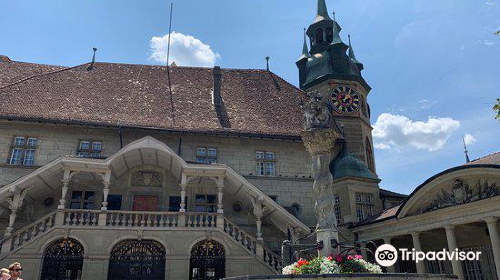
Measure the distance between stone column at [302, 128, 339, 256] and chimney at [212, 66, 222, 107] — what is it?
1322cm

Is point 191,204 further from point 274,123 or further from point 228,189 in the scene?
point 274,123

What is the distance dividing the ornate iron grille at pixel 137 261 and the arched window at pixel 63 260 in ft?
4.99

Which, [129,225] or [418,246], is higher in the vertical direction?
[129,225]

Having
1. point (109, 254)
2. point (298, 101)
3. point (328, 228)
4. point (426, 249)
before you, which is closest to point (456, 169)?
point (426, 249)

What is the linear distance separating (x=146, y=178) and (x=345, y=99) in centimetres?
1600

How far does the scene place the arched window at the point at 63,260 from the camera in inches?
684

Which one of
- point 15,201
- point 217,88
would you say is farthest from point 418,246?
point 15,201

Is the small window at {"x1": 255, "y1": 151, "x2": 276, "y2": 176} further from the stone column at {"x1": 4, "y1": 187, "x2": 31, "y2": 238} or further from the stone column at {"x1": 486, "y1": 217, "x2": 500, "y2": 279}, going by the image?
the stone column at {"x1": 4, "y1": 187, "x2": 31, "y2": 238}

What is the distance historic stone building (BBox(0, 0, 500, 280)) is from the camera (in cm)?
1762

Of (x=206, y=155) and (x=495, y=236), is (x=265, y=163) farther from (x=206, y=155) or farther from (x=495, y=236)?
(x=495, y=236)

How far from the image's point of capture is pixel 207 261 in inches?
734

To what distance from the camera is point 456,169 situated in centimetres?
1700

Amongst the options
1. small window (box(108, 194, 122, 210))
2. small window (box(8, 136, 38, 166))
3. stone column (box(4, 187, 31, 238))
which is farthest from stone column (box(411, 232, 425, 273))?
small window (box(8, 136, 38, 166))

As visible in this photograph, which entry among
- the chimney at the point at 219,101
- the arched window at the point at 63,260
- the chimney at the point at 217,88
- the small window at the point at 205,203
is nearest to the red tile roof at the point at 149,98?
the chimney at the point at 219,101
